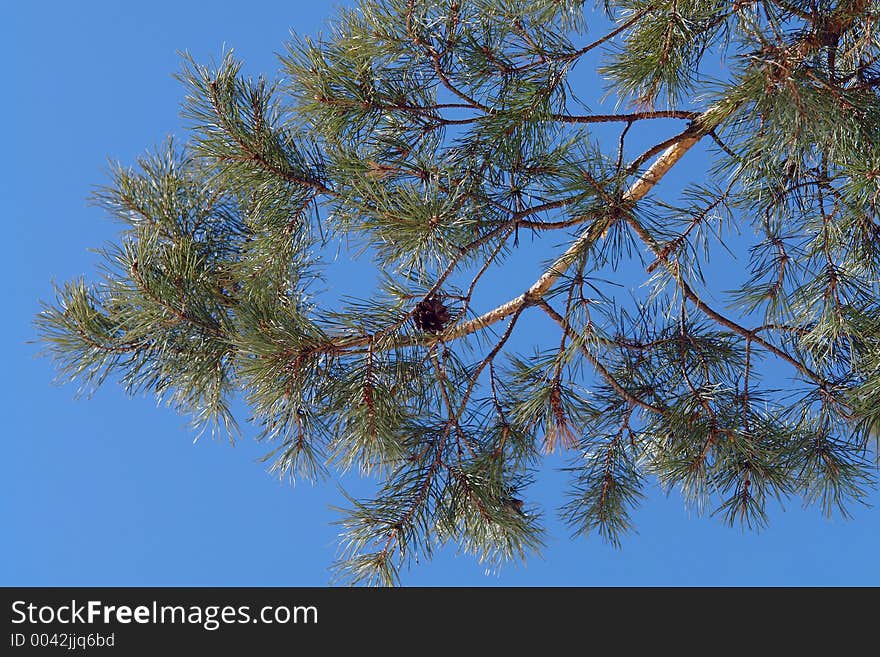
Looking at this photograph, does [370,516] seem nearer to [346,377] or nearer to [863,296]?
[346,377]

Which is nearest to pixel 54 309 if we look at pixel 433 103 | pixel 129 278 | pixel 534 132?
pixel 129 278

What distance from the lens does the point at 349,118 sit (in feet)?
4.44

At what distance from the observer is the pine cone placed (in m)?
1.35

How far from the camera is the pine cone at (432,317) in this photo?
4.42ft

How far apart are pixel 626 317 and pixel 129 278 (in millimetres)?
737

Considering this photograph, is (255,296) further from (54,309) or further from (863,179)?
(863,179)

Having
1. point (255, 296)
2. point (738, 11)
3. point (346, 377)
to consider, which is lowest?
point (346, 377)

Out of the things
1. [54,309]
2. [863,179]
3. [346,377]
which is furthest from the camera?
[54,309]

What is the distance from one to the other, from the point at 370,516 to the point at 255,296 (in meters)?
0.34

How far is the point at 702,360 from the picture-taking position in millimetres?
1539

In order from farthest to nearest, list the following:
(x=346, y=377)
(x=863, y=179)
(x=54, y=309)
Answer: (x=54, y=309) → (x=346, y=377) → (x=863, y=179)

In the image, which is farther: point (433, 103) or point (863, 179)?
point (433, 103)

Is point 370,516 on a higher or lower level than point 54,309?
lower

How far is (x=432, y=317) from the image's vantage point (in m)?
1.36
